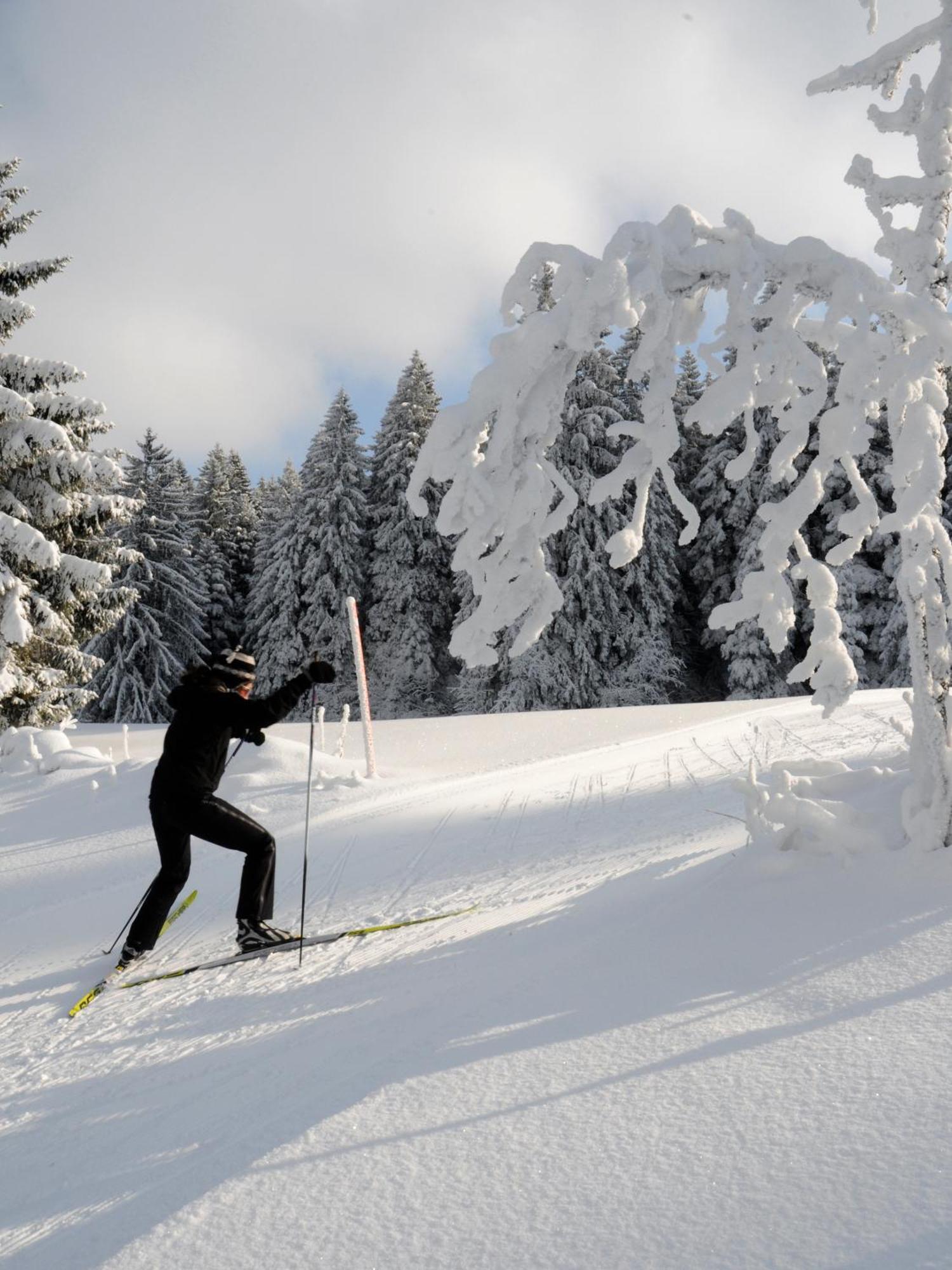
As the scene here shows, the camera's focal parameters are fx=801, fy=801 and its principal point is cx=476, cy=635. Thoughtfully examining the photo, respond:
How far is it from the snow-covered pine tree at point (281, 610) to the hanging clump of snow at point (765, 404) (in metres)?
31.0

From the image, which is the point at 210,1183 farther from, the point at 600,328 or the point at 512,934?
the point at 600,328

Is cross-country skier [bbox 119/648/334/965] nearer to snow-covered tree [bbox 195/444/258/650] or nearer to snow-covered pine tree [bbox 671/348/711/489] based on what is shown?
snow-covered pine tree [bbox 671/348/711/489]

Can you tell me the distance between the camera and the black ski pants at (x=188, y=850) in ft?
14.0

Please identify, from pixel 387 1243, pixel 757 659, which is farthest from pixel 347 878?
pixel 757 659

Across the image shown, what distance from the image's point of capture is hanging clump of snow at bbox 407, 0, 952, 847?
3.05 m

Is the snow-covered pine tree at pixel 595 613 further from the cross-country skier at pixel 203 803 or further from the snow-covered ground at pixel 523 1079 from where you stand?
the cross-country skier at pixel 203 803

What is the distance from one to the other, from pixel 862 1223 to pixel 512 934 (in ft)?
7.36

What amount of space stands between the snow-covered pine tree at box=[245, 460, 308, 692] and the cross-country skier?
2943 cm

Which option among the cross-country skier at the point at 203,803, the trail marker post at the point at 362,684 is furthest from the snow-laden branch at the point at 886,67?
the trail marker post at the point at 362,684

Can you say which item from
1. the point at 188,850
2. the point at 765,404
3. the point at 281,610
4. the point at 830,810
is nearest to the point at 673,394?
the point at 765,404

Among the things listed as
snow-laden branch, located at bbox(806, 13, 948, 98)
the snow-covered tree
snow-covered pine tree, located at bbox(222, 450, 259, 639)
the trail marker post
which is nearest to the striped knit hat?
snow-laden branch, located at bbox(806, 13, 948, 98)

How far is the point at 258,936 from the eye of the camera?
419 cm

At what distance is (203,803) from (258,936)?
755mm

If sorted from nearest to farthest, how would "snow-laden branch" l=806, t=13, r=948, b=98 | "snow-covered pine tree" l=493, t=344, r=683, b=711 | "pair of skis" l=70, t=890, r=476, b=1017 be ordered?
1. "snow-laden branch" l=806, t=13, r=948, b=98
2. "pair of skis" l=70, t=890, r=476, b=1017
3. "snow-covered pine tree" l=493, t=344, r=683, b=711
